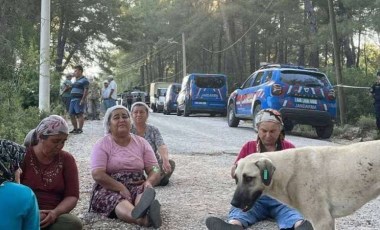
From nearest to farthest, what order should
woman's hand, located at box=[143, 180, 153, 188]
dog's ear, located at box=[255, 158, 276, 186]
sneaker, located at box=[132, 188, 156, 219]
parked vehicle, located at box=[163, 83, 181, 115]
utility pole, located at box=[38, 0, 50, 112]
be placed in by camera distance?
dog's ear, located at box=[255, 158, 276, 186] < sneaker, located at box=[132, 188, 156, 219] < woman's hand, located at box=[143, 180, 153, 188] < utility pole, located at box=[38, 0, 50, 112] < parked vehicle, located at box=[163, 83, 181, 115]

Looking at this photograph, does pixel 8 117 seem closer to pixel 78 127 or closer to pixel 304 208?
pixel 78 127

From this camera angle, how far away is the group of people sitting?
13.6ft

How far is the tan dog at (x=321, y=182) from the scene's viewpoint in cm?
417

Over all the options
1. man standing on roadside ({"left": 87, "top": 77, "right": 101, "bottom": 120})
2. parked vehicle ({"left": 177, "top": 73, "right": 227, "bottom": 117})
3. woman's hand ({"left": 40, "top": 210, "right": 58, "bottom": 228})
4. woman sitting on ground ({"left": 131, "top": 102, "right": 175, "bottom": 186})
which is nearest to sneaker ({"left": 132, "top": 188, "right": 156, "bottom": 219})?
woman's hand ({"left": 40, "top": 210, "right": 58, "bottom": 228})

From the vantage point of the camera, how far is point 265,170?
4.19 metres

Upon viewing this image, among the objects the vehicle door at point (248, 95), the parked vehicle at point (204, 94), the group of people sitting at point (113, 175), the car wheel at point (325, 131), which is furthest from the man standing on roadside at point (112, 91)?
the group of people sitting at point (113, 175)

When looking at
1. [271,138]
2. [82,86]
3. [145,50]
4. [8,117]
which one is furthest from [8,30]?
[145,50]

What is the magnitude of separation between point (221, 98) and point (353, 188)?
20.8 metres

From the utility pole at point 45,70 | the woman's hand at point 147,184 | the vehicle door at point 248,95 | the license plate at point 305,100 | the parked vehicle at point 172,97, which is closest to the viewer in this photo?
the woman's hand at point 147,184

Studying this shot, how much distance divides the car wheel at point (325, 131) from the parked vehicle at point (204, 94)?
9.86 meters

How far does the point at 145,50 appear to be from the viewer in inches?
2458

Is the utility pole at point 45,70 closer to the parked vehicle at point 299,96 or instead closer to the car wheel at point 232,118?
the parked vehicle at point 299,96

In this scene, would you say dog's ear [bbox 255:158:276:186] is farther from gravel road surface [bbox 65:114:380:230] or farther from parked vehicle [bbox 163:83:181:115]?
parked vehicle [bbox 163:83:181:115]

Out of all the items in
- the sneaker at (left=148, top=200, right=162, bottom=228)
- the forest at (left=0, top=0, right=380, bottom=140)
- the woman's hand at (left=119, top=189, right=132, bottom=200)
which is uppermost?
the forest at (left=0, top=0, right=380, bottom=140)
